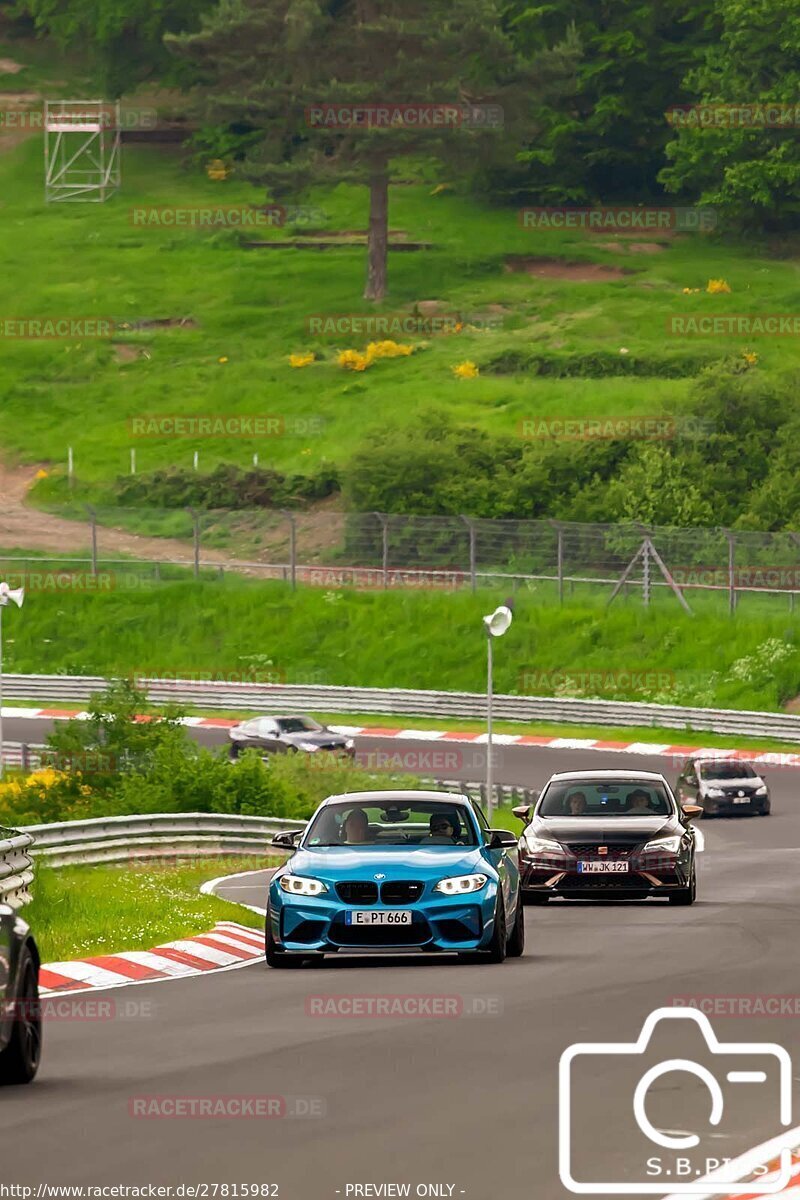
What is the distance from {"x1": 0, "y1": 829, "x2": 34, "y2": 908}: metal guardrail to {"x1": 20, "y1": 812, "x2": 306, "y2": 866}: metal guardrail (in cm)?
1264

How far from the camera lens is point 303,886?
1794 centimetres

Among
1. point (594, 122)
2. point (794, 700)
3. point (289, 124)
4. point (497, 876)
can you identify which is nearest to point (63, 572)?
point (794, 700)

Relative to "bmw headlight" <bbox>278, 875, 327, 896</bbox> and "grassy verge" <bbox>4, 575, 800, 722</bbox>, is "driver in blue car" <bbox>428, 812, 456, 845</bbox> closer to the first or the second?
"bmw headlight" <bbox>278, 875, 327, 896</bbox>

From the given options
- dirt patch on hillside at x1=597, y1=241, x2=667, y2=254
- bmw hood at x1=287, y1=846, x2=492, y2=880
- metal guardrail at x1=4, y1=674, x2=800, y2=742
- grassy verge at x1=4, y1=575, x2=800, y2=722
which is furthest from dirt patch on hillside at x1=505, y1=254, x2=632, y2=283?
bmw hood at x1=287, y1=846, x2=492, y2=880

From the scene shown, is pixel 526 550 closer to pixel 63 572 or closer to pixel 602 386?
pixel 63 572

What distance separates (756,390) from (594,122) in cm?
3102

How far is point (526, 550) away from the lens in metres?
62.1

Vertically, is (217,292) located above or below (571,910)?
above

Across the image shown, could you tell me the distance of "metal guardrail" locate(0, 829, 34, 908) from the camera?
12.4m

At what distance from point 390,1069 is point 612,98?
92.8m

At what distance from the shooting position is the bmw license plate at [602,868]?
78.6ft

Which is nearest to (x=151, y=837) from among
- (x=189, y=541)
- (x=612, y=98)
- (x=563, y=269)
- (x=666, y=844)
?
(x=666, y=844)

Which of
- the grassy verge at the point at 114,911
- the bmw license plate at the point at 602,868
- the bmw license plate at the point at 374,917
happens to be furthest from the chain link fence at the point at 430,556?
the bmw license plate at the point at 374,917

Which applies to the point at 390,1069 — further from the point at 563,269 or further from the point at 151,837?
the point at 563,269
